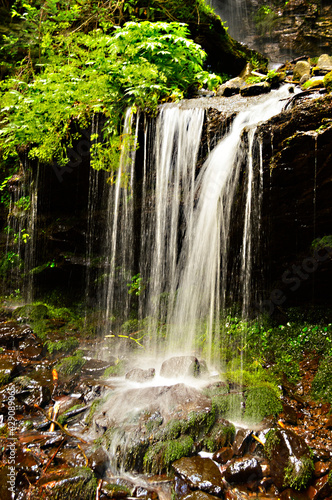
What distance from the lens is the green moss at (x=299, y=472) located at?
9.29 feet

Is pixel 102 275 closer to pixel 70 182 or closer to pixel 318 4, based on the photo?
pixel 70 182

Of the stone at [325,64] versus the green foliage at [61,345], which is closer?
the green foliage at [61,345]

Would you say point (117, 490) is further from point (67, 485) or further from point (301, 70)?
point (301, 70)

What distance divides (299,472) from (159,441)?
139 cm

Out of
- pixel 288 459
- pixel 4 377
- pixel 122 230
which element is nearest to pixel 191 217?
pixel 122 230

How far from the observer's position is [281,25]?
37.3ft

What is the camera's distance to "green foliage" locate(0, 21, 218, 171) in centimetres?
583

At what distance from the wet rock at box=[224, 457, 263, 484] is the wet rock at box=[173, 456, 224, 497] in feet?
0.35

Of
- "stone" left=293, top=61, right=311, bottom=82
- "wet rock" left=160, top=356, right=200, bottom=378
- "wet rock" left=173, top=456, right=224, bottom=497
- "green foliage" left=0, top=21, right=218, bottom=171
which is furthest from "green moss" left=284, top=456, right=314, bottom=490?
"stone" left=293, top=61, right=311, bottom=82

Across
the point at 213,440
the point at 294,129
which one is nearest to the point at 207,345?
the point at 213,440

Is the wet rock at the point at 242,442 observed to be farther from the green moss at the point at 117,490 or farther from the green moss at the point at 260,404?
the green moss at the point at 117,490

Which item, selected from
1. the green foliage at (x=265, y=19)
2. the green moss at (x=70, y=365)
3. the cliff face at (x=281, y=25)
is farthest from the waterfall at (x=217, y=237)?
the green foliage at (x=265, y=19)

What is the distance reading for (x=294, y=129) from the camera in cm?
421

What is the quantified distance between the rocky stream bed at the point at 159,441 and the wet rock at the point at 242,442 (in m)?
0.01
